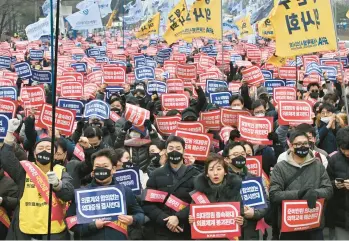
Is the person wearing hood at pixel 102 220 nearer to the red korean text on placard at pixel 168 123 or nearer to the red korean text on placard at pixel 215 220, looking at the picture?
the red korean text on placard at pixel 215 220

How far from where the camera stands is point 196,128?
891 centimetres

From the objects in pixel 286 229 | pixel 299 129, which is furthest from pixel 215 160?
pixel 299 129

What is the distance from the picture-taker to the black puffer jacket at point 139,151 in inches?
315

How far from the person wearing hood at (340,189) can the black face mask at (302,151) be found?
1.45ft

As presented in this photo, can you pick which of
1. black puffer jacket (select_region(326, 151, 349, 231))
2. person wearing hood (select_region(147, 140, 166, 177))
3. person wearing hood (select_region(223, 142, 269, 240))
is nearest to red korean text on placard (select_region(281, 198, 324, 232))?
person wearing hood (select_region(223, 142, 269, 240))

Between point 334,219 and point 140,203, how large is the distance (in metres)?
1.75

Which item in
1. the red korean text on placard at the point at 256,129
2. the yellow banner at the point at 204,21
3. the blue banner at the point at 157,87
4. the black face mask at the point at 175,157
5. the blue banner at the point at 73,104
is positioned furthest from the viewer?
the yellow banner at the point at 204,21

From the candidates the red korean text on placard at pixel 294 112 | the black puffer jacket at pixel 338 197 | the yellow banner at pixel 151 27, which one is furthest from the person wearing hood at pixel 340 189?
the yellow banner at pixel 151 27

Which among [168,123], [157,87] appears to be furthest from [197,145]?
[157,87]

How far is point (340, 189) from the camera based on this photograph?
621 cm

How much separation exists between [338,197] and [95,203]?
227cm

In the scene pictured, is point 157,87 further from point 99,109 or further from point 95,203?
point 95,203

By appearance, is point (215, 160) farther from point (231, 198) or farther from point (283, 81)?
point (283, 81)

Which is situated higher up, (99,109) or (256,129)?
(99,109)
